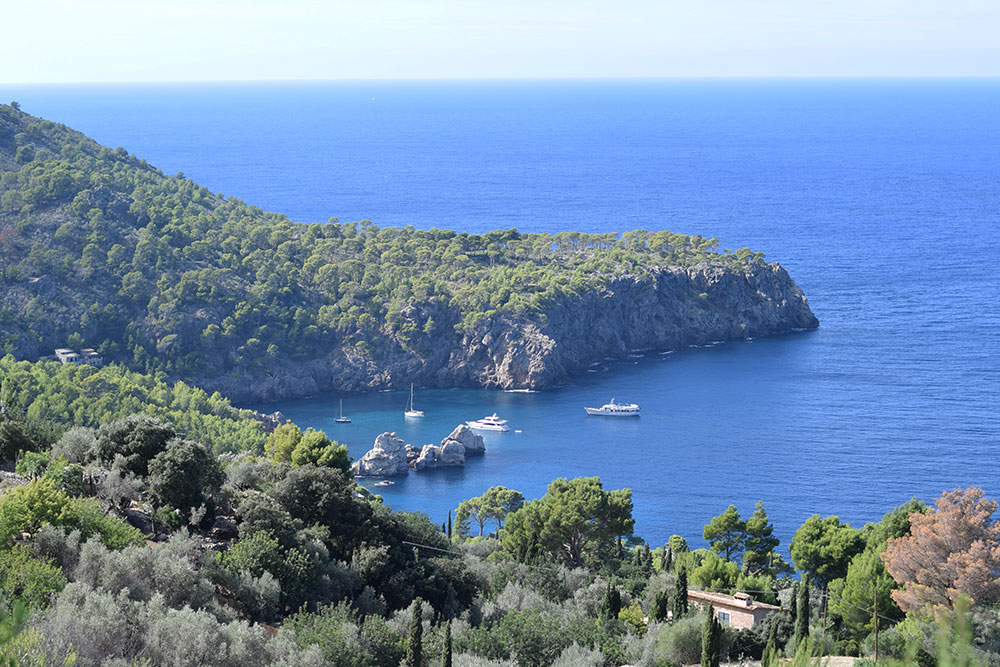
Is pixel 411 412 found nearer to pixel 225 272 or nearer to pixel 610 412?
pixel 610 412

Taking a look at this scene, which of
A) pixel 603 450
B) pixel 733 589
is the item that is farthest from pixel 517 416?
pixel 733 589

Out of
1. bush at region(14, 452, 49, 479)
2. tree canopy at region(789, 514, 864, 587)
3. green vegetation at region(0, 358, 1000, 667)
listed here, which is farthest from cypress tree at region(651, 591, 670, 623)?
bush at region(14, 452, 49, 479)

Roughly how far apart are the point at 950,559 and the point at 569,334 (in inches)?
2507

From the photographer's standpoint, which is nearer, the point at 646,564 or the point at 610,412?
the point at 646,564

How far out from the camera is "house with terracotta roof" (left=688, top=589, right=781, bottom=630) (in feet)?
109

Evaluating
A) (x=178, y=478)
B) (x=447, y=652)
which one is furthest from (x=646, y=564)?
(x=447, y=652)

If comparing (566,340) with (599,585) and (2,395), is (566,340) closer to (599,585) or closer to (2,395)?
(2,395)

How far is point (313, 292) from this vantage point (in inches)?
3920

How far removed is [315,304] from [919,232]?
84507 millimetres

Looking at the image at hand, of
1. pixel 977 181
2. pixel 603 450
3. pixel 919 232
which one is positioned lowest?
pixel 603 450

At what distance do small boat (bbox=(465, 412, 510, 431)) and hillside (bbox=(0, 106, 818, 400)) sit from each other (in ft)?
30.5

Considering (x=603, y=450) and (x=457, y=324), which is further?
(x=457, y=324)

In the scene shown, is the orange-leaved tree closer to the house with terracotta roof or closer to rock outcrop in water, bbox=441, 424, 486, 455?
the house with terracotta roof

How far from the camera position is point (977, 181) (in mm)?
190375
